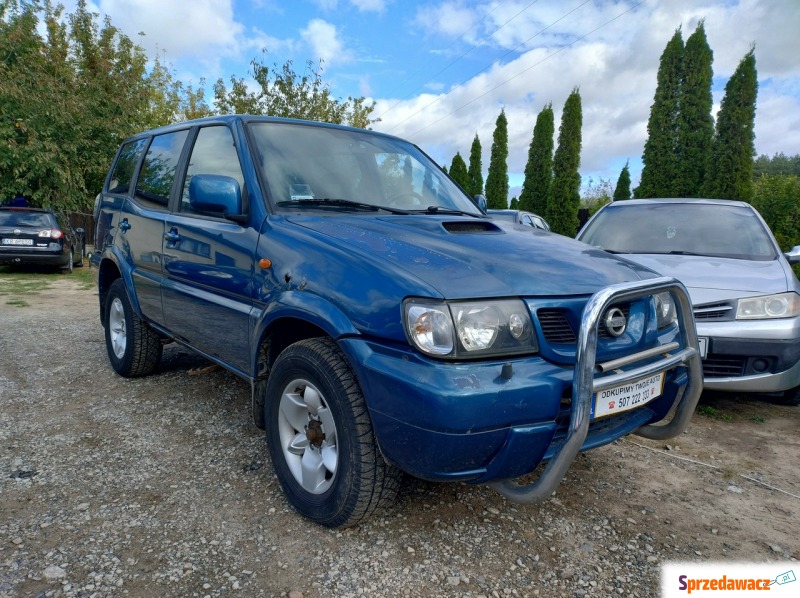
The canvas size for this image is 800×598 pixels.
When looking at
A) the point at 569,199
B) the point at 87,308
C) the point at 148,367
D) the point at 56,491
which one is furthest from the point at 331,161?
the point at 569,199

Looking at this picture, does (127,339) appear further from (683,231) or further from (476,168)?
(476,168)

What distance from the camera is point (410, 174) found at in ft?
11.3

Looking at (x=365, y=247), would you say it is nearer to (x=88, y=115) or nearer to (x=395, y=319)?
(x=395, y=319)

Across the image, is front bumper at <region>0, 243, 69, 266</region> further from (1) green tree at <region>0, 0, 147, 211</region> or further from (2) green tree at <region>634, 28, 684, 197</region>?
(2) green tree at <region>634, 28, 684, 197</region>

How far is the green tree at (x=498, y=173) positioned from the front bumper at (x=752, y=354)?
20.1 metres

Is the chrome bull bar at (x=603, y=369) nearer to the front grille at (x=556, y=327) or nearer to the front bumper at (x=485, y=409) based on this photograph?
the front bumper at (x=485, y=409)

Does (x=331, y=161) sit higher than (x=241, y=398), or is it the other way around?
(x=331, y=161)

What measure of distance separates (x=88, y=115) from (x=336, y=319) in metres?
16.3

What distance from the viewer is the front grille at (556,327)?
204 centimetres

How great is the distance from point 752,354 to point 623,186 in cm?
1826

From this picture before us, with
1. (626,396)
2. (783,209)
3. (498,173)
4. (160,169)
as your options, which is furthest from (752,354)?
(498,173)

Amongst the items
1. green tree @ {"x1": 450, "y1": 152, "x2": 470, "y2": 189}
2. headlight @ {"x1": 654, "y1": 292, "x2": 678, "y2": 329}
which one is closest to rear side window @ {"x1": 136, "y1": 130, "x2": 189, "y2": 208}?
headlight @ {"x1": 654, "y1": 292, "x2": 678, "y2": 329}

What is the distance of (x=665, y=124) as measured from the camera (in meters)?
15.4

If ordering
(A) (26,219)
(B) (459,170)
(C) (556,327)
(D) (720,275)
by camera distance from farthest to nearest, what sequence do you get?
(B) (459,170), (A) (26,219), (D) (720,275), (C) (556,327)
